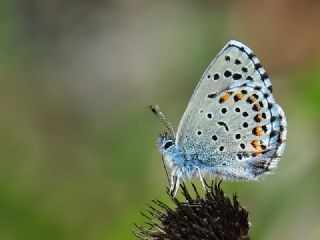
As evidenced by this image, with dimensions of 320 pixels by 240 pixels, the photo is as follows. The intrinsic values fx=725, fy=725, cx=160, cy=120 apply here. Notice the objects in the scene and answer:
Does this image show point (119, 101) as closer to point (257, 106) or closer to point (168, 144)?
point (168, 144)

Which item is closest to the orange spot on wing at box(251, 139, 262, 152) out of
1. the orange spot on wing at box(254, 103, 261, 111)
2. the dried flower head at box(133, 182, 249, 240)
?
the orange spot on wing at box(254, 103, 261, 111)

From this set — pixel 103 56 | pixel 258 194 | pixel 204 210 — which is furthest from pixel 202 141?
pixel 103 56

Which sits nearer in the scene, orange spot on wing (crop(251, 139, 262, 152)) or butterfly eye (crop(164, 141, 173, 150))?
orange spot on wing (crop(251, 139, 262, 152))

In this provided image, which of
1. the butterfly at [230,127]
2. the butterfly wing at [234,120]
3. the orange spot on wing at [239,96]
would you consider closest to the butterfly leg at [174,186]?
the butterfly at [230,127]

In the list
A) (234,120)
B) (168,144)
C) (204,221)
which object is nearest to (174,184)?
(168,144)

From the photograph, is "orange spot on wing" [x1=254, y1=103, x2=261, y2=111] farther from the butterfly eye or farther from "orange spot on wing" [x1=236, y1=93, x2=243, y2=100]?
the butterfly eye

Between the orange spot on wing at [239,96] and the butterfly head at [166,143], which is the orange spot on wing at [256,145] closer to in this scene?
the orange spot on wing at [239,96]
